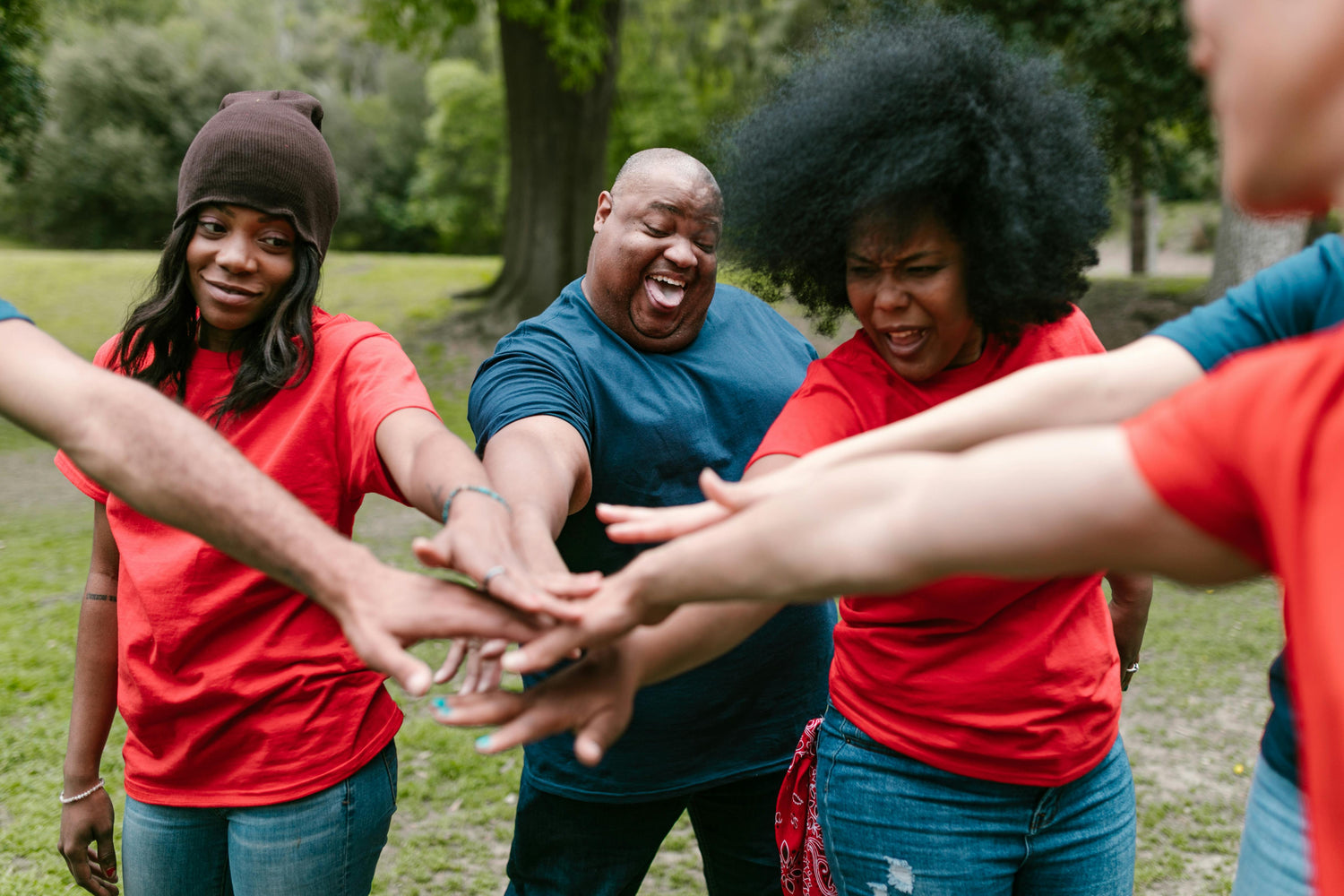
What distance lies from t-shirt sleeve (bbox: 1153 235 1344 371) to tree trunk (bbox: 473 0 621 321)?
40.4ft

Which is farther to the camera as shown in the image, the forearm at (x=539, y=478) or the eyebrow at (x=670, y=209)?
the eyebrow at (x=670, y=209)

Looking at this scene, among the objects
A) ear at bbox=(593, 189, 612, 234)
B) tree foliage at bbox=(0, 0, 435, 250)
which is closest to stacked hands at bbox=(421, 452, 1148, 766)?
ear at bbox=(593, 189, 612, 234)

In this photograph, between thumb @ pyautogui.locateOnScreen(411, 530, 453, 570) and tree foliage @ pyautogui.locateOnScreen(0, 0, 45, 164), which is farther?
tree foliage @ pyautogui.locateOnScreen(0, 0, 45, 164)

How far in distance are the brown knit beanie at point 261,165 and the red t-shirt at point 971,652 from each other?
125cm

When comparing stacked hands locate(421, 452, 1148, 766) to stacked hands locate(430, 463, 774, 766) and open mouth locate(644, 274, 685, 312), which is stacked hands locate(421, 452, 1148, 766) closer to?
stacked hands locate(430, 463, 774, 766)

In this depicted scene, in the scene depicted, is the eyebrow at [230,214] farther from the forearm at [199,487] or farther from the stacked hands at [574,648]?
the stacked hands at [574,648]

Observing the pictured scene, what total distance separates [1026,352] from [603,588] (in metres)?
1.14

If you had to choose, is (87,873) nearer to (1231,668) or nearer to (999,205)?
(999,205)

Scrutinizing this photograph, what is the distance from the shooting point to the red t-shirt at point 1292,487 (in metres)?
0.93

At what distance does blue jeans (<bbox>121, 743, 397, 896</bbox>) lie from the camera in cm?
222

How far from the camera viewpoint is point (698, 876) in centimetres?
442

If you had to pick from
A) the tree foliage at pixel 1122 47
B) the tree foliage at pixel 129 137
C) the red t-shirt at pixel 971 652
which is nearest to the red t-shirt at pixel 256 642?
the red t-shirt at pixel 971 652

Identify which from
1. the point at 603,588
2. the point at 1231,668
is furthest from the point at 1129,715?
the point at 603,588

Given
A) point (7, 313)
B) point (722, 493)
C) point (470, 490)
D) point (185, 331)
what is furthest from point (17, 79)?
point (722, 493)
